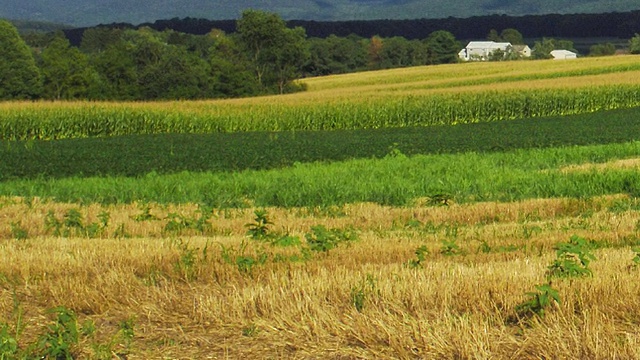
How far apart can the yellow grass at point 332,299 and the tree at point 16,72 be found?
60614mm

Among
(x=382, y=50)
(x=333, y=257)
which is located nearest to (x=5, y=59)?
(x=333, y=257)

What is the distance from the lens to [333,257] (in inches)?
378

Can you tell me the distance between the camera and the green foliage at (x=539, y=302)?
6.70 m

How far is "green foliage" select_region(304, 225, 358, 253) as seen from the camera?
397 inches

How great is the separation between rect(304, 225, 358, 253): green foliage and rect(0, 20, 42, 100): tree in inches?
2413

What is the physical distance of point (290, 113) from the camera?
46438 mm

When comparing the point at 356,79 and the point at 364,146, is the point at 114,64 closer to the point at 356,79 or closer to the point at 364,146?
the point at 356,79

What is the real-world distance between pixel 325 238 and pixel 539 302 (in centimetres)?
380

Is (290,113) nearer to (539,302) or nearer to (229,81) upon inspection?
(229,81)

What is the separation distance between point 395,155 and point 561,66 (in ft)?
199

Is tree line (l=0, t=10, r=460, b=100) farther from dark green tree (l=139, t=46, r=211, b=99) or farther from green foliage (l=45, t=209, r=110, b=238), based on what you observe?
green foliage (l=45, t=209, r=110, b=238)

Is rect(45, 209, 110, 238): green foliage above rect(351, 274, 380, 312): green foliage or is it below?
below

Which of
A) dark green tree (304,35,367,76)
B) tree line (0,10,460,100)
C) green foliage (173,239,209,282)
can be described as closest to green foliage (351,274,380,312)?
green foliage (173,239,209,282)

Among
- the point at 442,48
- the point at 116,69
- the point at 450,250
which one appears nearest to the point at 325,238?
the point at 450,250
